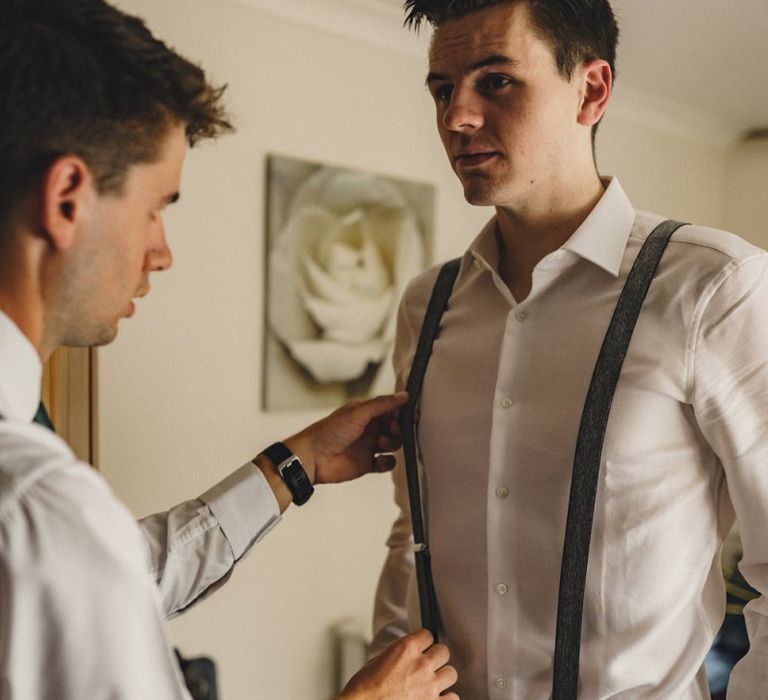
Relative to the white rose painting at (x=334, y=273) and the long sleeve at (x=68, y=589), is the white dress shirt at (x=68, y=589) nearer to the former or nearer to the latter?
the long sleeve at (x=68, y=589)

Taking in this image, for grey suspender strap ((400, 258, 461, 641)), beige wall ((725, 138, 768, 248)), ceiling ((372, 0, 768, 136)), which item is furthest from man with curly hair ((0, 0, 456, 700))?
beige wall ((725, 138, 768, 248))

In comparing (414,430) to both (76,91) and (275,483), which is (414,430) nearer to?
(275,483)

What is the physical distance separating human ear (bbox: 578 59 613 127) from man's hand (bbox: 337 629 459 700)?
860 mm

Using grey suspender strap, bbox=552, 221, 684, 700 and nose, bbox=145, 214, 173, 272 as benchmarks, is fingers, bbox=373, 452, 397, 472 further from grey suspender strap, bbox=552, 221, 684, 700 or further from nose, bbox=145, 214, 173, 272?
nose, bbox=145, 214, 173, 272

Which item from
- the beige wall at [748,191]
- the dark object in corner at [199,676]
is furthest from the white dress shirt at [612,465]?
the beige wall at [748,191]

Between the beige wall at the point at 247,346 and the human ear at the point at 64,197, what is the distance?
5.49ft

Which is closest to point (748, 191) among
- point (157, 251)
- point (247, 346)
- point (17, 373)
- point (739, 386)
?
point (247, 346)

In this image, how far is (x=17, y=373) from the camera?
707 mm

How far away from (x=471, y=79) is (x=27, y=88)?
732 millimetres

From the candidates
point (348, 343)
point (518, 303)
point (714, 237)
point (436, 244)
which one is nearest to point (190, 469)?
point (348, 343)

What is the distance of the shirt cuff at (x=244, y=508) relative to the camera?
1.32 m

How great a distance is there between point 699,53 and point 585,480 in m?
3.12

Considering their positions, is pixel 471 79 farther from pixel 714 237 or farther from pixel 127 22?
pixel 127 22

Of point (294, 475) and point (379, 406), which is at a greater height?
point (379, 406)
